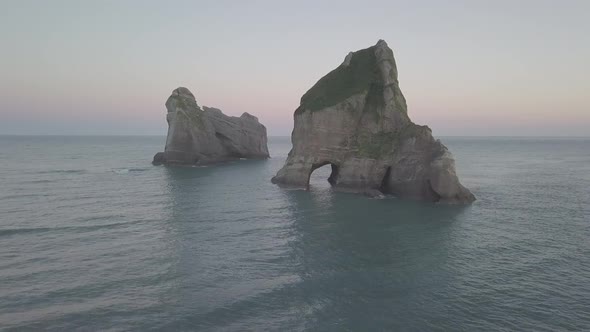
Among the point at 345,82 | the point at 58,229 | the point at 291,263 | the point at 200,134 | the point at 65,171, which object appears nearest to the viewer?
the point at 291,263

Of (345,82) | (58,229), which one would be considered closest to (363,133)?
(345,82)

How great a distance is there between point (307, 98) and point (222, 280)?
139 feet

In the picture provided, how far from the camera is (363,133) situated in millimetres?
58844

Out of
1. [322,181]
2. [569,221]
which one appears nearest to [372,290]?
[569,221]

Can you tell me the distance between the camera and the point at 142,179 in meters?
71.1

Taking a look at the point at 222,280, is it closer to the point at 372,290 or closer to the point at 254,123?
the point at 372,290

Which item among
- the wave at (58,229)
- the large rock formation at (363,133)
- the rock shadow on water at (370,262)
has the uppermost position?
the large rock formation at (363,133)

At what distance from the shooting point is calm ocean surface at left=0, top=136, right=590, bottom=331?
2059cm

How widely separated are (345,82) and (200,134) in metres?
42.5

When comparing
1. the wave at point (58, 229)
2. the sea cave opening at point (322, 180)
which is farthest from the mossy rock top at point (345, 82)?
the wave at point (58, 229)

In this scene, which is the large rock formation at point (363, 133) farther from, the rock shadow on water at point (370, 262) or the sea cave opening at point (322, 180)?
the rock shadow on water at point (370, 262)

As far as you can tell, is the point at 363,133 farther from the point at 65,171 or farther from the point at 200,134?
the point at 65,171

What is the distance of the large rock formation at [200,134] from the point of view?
293 feet

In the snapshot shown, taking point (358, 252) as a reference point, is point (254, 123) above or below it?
above
